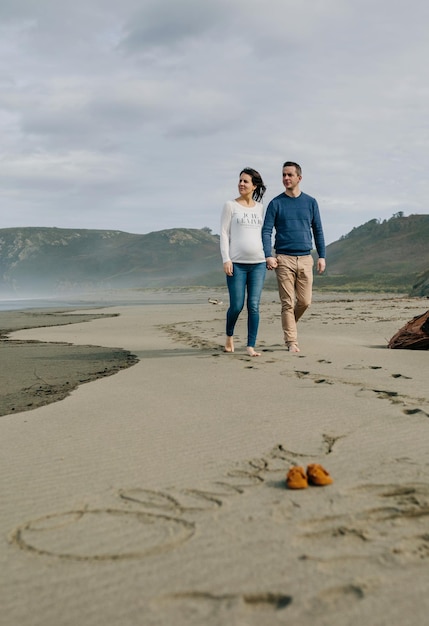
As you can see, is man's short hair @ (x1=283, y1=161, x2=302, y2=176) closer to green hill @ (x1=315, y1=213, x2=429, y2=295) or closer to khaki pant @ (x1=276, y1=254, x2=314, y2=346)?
khaki pant @ (x1=276, y1=254, x2=314, y2=346)

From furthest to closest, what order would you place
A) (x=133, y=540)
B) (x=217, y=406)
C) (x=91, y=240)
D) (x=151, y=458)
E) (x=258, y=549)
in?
(x=91, y=240) → (x=217, y=406) → (x=151, y=458) → (x=133, y=540) → (x=258, y=549)

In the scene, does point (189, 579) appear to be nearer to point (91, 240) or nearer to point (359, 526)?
point (359, 526)

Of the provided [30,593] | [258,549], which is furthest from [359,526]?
[30,593]

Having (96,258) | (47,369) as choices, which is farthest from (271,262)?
(96,258)

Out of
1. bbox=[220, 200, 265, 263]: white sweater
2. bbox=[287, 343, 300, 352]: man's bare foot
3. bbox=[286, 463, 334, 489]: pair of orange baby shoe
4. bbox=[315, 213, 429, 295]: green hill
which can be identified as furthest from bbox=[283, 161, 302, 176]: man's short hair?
Answer: bbox=[315, 213, 429, 295]: green hill

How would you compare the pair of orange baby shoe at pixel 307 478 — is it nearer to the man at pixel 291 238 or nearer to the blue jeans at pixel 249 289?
the blue jeans at pixel 249 289

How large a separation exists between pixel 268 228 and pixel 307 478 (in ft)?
15.6

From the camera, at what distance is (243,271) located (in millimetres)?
6426

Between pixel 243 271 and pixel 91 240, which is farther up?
pixel 91 240

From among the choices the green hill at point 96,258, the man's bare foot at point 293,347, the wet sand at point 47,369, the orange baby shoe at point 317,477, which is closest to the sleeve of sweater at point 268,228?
the man's bare foot at point 293,347

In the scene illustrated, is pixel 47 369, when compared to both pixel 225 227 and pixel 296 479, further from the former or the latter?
pixel 296 479

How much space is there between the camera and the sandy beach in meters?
1.38

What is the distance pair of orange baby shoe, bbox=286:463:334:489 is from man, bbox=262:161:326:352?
14.5ft

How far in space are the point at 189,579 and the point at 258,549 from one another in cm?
24
